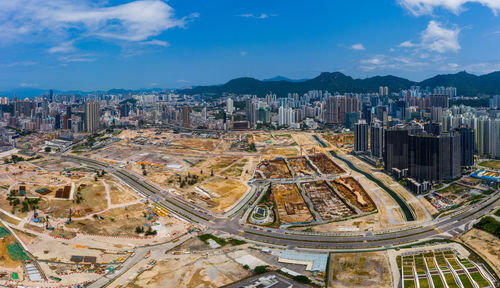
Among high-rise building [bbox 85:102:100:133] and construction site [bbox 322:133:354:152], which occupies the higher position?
high-rise building [bbox 85:102:100:133]

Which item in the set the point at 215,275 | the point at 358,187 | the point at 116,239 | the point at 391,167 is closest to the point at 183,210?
the point at 116,239

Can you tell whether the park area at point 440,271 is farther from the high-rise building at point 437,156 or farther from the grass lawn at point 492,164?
the grass lawn at point 492,164

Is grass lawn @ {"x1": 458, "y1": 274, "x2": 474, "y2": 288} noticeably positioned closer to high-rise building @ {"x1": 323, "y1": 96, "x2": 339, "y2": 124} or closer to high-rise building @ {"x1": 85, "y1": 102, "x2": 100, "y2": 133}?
high-rise building @ {"x1": 323, "y1": 96, "x2": 339, "y2": 124}

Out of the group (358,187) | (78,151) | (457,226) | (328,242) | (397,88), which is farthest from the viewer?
(397,88)

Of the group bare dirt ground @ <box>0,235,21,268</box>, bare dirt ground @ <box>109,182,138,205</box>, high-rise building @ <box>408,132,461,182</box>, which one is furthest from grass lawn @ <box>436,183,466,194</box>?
bare dirt ground @ <box>0,235,21,268</box>

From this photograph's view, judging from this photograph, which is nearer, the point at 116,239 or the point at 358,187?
the point at 116,239

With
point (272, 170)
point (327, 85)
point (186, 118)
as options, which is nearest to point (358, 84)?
point (327, 85)

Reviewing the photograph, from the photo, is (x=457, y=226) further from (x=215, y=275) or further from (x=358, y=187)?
(x=215, y=275)
